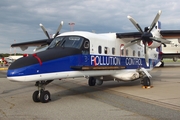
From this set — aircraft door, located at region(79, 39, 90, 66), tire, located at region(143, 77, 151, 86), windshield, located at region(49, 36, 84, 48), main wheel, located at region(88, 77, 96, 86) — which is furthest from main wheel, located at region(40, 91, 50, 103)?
tire, located at region(143, 77, 151, 86)

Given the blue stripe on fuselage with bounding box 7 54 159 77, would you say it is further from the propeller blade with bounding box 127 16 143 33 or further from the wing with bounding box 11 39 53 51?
the wing with bounding box 11 39 53 51

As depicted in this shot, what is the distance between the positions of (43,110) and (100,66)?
4.43 m

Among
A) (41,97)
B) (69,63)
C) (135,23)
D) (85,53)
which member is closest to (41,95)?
(41,97)

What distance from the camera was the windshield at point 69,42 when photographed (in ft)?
31.8

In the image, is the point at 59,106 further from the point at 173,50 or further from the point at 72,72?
the point at 173,50

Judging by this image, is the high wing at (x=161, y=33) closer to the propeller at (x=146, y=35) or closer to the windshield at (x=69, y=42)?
the propeller at (x=146, y=35)

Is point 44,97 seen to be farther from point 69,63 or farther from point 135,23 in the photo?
point 135,23

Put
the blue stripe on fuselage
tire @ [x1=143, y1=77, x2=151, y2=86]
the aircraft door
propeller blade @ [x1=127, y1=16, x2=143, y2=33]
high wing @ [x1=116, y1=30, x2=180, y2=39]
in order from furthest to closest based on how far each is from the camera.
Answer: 1. propeller blade @ [x1=127, y1=16, x2=143, y2=33]
2. high wing @ [x1=116, y1=30, x2=180, y2=39]
3. tire @ [x1=143, y1=77, x2=151, y2=86]
4. the aircraft door
5. the blue stripe on fuselage

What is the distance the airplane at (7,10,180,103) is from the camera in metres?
8.06

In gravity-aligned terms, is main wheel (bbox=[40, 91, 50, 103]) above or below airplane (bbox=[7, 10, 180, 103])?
below

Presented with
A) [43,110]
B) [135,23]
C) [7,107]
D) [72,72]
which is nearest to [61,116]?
[43,110]

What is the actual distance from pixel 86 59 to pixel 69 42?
1.12 meters

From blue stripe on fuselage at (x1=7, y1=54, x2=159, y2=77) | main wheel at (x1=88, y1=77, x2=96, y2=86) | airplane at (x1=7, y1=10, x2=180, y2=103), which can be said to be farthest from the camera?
main wheel at (x1=88, y1=77, x2=96, y2=86)

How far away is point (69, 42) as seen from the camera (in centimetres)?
978
